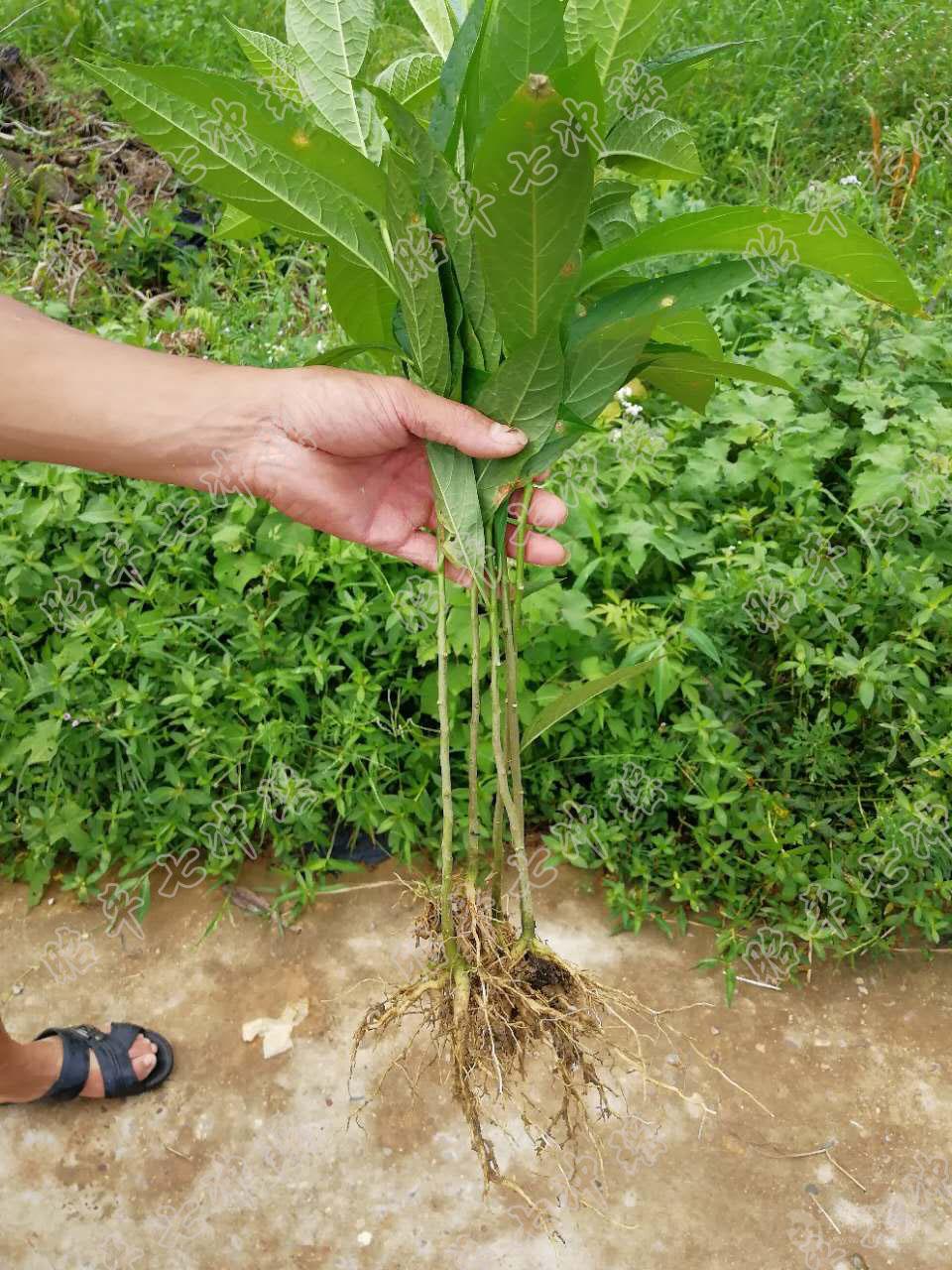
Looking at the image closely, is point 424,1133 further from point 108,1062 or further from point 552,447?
point 552,447

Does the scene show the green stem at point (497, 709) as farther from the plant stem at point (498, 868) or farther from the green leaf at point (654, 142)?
the green leaf at point (654, 142)

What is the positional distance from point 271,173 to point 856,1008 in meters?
2.07

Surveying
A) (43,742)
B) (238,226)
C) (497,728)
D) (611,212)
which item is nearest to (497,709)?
(497,728)

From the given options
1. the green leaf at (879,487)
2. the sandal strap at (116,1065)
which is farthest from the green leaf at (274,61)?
the sandal strap at (116,1065)

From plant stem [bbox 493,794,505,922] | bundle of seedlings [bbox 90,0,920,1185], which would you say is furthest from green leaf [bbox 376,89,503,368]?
plant stem [bbox 493,794,505,922]

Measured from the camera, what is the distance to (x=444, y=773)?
5.28ft

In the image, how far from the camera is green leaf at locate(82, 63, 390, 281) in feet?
4.05

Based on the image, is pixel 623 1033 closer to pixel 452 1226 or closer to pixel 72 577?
pixel 452 1226

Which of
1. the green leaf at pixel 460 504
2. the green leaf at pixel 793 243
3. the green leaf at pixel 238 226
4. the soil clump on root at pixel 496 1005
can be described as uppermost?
the green leaf at pixel 238 226

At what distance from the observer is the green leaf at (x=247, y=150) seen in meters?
1.23

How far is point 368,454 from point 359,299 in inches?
10.2

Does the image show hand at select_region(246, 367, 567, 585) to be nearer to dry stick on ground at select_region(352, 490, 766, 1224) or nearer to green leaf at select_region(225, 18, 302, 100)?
dry stick on ground at select_region(352, 490, 766, 1224)

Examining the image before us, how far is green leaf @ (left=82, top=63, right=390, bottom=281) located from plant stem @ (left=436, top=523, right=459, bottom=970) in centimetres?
48

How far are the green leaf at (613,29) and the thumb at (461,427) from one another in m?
0.46
